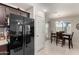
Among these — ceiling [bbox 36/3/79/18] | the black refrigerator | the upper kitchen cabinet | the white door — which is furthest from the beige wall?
the upper kitchen cabinet

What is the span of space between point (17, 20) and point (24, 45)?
47cm

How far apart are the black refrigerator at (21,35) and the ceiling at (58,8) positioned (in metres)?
0.24

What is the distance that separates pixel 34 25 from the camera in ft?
5.68

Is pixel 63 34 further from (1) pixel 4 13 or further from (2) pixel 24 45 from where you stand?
(1) pixel 4 13

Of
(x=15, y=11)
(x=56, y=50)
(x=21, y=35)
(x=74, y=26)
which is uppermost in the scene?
(x=15, y=11)

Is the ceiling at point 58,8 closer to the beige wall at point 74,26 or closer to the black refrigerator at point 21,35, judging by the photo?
the beige wall at point 74,26

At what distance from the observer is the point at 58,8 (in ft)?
5.62

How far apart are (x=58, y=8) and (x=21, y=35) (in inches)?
33.0

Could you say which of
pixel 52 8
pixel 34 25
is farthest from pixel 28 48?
pixel 52 8

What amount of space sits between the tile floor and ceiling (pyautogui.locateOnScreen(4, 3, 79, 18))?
542 millimetres

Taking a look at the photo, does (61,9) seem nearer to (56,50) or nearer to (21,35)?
(56,50)

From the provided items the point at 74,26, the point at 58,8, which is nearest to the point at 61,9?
the point at 58,8

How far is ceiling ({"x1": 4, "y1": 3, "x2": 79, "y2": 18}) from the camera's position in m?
1.65

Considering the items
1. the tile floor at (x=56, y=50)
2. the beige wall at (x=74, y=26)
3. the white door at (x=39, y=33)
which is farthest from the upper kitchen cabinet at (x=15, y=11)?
the tile floor at (x=56, y=50)
